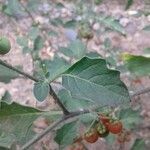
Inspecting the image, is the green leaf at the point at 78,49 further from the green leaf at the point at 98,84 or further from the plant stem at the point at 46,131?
the green leaf at the point at 98,84

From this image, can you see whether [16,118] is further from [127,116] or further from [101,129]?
[127,116]

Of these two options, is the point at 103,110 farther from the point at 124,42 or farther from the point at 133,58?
the point at 124,42

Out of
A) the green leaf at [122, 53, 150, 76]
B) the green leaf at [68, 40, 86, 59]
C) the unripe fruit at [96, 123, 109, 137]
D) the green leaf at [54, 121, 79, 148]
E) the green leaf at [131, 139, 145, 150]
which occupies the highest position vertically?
the green leaf at [68, 40, 86, 59]

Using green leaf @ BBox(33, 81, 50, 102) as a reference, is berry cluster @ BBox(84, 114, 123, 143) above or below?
below

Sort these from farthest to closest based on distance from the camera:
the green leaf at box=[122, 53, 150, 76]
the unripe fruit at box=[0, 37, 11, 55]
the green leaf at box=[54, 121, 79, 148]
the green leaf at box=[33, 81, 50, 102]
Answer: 1. the green leaf at box=[54, 121, 79, 148]
2. the green leaf at box=[122, 53, 150, 76]
3. the green leaf at box=[33, 81, 50, 102]
4. the unripe fruit at box=[0, 37, 11, 55]

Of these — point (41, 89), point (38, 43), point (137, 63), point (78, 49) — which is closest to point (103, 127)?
point (137, 63)

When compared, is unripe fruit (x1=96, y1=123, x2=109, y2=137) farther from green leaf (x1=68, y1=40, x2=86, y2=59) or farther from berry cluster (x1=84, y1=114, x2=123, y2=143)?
green leaf (x1=68, y1=40, x2=86, y2=59)

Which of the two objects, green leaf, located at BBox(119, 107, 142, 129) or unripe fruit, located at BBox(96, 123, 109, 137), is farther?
green leaf, located at BBox(119, 107, 142, 129)

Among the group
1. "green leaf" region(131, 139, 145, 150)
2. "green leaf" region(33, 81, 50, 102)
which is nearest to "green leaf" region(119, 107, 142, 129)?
"green leaf" region(131, 139, 145, 150)

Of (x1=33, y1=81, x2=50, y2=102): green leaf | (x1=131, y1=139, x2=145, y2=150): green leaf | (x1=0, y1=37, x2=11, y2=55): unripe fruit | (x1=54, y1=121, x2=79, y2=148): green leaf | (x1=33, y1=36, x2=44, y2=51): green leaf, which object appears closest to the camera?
(x1=0, y1=37, x2=11, y2=55): unripe fruit

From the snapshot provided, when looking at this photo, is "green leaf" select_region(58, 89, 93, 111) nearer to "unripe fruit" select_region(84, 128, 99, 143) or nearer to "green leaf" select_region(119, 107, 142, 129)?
"unripe fruit" select_region(84, 128, 99, 143)
